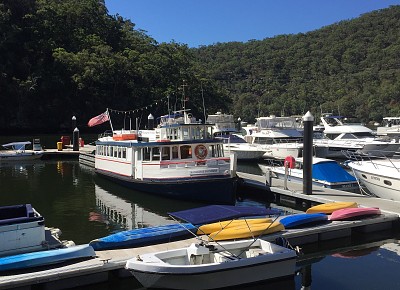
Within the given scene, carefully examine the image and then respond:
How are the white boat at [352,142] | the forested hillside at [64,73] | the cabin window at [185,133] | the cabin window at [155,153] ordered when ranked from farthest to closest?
the forested hillside at [64,73] → the white boat at [352,142] → the cabin window at [185,133] → the cabin window at [155,153]

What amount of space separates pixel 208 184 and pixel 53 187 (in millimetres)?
11037

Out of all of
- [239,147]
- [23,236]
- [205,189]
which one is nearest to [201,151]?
[205,189]

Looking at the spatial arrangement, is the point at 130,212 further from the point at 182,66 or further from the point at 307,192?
the point at 182,66

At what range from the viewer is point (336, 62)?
141625mm

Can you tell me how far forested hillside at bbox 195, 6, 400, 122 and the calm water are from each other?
9909cm

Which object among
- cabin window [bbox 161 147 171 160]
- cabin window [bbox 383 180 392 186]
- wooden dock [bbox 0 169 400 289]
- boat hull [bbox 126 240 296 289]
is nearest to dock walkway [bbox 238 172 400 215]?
wooden dock [bbox 0 169 400 289]

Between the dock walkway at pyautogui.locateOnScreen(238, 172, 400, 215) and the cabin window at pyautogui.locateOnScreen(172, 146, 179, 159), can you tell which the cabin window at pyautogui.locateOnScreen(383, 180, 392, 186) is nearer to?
the dock walkway at pyautogui.locateOnScreen(238, 172, 400, 215)

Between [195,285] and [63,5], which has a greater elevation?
[63,5]

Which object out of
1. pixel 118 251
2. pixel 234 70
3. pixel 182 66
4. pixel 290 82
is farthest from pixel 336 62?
pixel 118 251

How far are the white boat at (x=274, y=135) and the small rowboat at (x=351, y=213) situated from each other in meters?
21.8

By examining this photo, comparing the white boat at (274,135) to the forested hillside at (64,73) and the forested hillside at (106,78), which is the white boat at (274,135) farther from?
the forested hillside at (64,73)

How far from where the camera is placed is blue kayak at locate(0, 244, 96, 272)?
362 inches

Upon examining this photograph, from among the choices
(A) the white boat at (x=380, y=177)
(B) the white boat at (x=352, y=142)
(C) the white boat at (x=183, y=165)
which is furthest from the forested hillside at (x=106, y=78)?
(A) the white boat at (x=380, y=177)

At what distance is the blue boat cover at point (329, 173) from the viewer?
2020 cm
